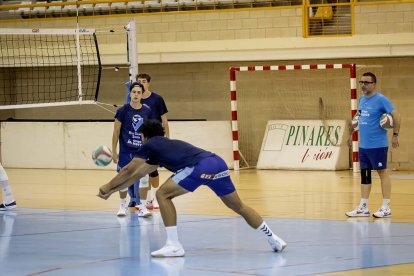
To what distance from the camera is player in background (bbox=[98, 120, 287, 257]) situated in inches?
392

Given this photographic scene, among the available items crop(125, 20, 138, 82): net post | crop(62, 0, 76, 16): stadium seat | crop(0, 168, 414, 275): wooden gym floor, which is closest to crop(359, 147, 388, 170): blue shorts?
crop(0, 168, 414, 275): wooden gym floor

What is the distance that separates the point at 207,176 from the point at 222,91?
44.5 ft

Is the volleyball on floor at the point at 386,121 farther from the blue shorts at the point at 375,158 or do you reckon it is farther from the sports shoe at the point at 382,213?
the sports shoe at the point at 382,213

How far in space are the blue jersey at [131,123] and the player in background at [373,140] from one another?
9.99ft

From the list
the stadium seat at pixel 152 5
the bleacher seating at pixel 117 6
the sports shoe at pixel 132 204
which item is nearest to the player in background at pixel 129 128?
the sports shoe at pixel 132 204

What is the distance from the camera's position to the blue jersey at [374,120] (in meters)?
13.0

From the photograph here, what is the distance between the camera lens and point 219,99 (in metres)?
23.6

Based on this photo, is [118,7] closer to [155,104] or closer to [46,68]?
[46,68]

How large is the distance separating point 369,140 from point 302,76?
31.3 ft

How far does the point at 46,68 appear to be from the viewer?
25.0 meters

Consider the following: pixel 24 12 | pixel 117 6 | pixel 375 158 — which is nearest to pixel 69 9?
pixel 117 6

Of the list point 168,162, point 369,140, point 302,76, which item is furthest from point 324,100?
point 168,162

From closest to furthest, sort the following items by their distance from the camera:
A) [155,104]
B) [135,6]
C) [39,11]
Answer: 1. [155,104]
2. [135,6]
3. [39,11]

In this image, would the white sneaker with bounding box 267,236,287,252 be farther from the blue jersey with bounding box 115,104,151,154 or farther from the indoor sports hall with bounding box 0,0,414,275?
the indoor sports hall with bounding box 0,0,414,275
